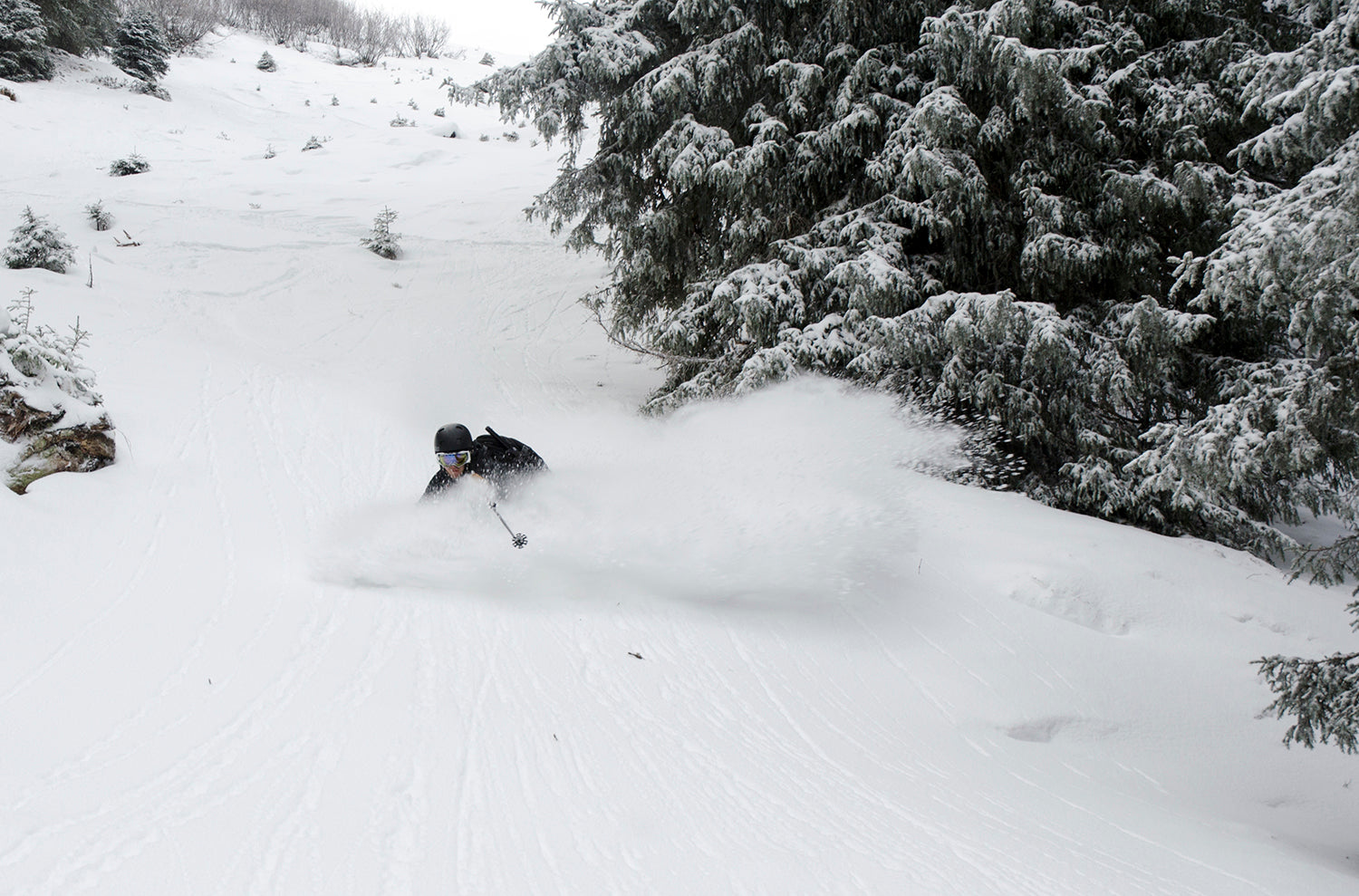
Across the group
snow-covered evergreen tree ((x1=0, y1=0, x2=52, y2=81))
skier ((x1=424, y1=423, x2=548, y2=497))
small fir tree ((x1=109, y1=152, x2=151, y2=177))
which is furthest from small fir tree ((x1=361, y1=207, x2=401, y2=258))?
snow-covered evergreen tree ((x1=0, y1=0, x2=52, y2=81))

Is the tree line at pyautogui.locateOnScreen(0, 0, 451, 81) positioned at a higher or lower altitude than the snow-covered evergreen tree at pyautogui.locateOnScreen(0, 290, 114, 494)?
higher

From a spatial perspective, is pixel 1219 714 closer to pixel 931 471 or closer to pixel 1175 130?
pixel 931 471

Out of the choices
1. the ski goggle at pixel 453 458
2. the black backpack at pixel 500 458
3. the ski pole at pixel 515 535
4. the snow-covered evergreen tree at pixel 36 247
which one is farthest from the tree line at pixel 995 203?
the snow-covered evergreen tree at pixel 36 247

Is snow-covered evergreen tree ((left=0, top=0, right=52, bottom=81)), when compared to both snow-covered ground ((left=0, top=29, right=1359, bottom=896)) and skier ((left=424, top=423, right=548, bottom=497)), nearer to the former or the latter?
snow-covered ground ((left=0, top=29, right=1359, bottom=896))

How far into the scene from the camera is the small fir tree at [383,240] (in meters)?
17.9

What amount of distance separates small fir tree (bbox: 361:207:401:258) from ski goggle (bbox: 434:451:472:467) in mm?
13411

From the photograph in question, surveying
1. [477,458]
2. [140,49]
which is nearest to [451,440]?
[477,458]

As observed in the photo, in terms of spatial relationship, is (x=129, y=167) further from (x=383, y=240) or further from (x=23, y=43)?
(x=23, y=43)

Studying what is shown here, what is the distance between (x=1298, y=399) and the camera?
398cm

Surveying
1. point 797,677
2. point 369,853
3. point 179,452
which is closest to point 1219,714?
point 797,677

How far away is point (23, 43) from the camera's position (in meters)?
26.4

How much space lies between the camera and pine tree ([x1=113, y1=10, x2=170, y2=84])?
31.9 meters

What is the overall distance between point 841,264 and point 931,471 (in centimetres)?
238

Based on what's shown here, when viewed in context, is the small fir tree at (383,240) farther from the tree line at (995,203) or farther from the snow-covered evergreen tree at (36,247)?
the tree line at (995,203)
